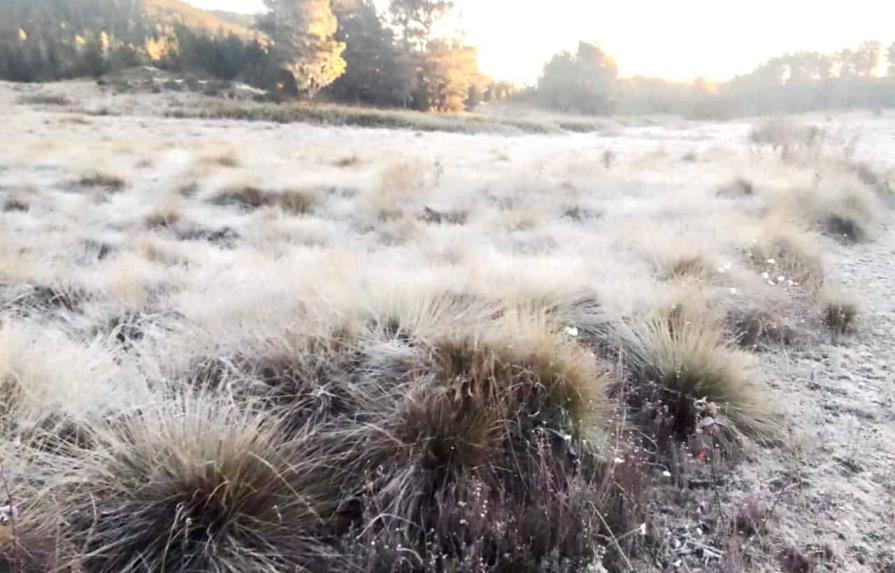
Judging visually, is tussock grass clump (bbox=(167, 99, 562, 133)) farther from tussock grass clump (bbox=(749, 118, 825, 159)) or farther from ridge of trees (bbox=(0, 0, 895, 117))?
tussock grass clump (bbox=(749, 118, 825, 159))

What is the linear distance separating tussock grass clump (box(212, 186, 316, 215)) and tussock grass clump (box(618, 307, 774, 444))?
4156mm

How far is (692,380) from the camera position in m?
2.33

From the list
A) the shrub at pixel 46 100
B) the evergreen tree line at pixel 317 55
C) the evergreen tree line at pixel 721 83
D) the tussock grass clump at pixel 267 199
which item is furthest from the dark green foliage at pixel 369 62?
the tussock grass clump at pixel 267 199

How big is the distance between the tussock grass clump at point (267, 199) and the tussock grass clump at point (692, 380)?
13.6 ft

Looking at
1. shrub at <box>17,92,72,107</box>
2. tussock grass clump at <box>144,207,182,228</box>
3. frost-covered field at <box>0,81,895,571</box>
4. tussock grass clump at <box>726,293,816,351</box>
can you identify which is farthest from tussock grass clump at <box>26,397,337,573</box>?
shrub at <box>17,92,72,107</box>

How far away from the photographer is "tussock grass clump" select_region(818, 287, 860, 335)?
3.32 metres

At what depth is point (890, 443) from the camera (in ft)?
7.32

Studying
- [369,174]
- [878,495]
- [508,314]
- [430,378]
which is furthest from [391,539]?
[369,174]

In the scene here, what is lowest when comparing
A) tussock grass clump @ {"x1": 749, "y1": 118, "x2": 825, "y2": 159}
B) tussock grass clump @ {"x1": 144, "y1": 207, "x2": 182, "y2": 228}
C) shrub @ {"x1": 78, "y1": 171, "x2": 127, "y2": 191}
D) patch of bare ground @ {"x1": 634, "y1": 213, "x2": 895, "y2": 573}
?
patch of bare ground @ {"x1": 634, "y1": 213, "x2": 895, "y2": 573}

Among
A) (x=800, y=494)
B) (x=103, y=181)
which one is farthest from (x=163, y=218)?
(x=800, y=494)

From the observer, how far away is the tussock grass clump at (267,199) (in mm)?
5945

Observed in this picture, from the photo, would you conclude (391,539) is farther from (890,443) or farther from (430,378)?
(890,443)

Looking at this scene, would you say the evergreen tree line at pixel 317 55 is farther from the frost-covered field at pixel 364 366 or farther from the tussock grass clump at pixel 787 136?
the frost-covered field at pixel 364 366

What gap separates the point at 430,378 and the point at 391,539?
636mm
